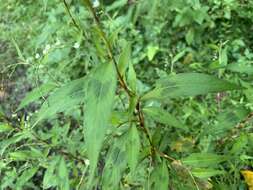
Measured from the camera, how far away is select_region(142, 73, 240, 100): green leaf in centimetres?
121

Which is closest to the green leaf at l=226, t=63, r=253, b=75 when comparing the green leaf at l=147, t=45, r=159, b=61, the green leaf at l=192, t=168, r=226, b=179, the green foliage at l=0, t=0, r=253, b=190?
the green foliage at l=0, t=0, r=253, b=190

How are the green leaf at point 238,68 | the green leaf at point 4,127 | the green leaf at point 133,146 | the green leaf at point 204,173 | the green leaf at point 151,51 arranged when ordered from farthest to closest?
the green leaf at point 151,51, the green leaf at point 4,127, the green leaf at point 238,68, the green leaf at point 204,173, the green leaf at point 133,146

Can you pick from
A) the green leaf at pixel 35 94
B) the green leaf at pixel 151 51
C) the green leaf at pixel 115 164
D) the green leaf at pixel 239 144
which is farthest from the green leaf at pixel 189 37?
the green leaf at pixel 115 164

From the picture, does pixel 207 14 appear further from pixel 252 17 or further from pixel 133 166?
pixel 133 166

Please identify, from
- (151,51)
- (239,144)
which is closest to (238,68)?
(239,144)

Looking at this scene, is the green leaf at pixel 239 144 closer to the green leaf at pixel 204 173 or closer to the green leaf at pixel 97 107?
the green leaf at pixel 204 173

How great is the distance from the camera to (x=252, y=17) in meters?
3.74

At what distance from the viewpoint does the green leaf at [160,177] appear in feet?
4.97

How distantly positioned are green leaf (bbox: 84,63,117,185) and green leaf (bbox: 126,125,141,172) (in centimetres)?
33

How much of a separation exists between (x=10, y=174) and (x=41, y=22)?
225 cm

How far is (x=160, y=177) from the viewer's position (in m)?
1.53

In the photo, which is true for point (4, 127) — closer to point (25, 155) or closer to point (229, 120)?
point (25, 155)

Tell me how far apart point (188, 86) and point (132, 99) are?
0.63ft

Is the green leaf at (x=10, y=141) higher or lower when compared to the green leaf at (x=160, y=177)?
higher
